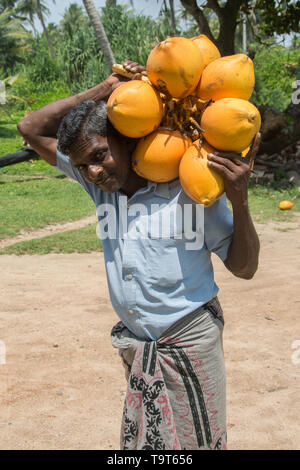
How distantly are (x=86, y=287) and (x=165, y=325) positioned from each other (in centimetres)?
340

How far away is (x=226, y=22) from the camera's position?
32.0 ft

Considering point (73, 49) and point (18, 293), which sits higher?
point (73, 49)

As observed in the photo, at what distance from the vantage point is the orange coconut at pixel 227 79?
1.34 metres

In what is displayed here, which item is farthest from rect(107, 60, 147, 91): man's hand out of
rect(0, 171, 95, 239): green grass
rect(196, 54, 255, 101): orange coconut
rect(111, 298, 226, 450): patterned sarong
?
rect(0, 171, 95, 239): green grass

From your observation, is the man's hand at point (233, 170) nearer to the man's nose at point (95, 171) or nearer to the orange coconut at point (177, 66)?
the orange coconut at point (177, 66)

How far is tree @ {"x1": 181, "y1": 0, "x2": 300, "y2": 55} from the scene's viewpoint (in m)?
9.67

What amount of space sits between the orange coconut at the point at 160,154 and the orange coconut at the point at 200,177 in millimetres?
40

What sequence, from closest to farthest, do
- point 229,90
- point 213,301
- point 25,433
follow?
point 229,90 → point 213,301 → point 25,433

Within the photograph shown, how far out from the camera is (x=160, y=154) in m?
1.39

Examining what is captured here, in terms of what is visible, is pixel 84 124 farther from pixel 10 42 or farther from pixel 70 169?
pixel 10 42

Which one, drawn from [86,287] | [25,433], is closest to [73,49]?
[86,287]

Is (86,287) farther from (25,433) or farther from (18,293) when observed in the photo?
(25,433)

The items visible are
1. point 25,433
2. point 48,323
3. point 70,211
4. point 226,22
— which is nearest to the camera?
point 25,433

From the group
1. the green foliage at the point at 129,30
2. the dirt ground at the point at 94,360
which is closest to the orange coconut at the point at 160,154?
the dirt ground at the point at 94,360
